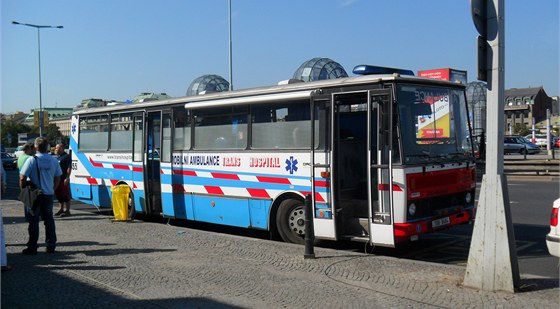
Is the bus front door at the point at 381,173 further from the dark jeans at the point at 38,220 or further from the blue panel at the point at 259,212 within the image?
the dark jeans at the point at 38,220

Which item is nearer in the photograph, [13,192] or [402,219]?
[402,219]

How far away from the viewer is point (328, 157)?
29.7 ft

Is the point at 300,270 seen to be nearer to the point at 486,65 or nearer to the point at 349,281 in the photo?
the point at 349,281

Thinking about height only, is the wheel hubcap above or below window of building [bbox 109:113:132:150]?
below

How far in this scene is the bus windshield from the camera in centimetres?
849

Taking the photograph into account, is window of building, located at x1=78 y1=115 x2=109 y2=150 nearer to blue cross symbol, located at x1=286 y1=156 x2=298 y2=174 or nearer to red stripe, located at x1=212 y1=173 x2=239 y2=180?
red stripe, located at x1=212 y1=173 x2=239 y2=180

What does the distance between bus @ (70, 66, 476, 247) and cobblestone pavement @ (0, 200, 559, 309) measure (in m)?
0.71

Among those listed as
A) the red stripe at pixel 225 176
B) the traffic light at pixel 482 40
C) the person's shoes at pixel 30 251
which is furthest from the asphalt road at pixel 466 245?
the person's shoes at pixel 30 251

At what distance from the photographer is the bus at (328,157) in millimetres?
8398

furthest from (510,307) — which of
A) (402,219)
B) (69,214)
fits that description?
(69,214)

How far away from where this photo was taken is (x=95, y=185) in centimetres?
1470

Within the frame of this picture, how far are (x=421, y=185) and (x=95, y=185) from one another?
31.3 ft

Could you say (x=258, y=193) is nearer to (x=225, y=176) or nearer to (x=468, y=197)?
(x=225, y=176)

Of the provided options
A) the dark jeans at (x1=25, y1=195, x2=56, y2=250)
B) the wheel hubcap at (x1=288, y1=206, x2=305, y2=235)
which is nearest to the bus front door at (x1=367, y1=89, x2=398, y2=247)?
the wheel hubcap at (x1=288, y1=206, x2=305, y2=235)
